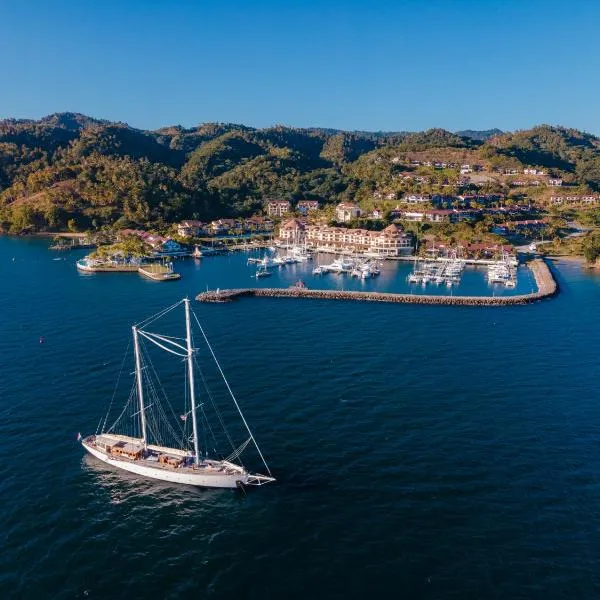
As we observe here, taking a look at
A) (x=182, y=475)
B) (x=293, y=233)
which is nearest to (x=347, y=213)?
(x=293, y=233)

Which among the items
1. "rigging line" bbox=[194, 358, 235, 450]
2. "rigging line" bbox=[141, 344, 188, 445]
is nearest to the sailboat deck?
"rigging line" bbox=[141, 344, 188, 445]

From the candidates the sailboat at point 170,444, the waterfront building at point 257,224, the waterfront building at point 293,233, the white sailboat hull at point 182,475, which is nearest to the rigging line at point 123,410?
the sailboat at point 170,444

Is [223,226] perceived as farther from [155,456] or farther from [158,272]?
[155,456]

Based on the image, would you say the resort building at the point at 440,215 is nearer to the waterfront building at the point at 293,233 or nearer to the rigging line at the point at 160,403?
the waterfront building at the point at 293,233

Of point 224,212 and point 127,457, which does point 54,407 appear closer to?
point 127,457

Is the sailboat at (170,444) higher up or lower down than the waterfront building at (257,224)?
lower down
